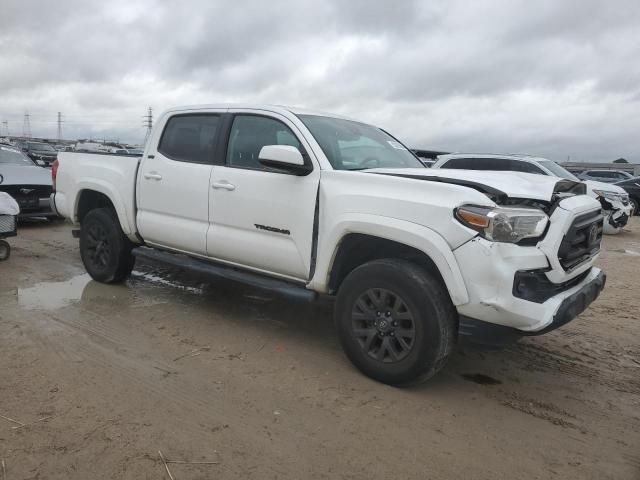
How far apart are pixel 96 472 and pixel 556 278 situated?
9.22 ft

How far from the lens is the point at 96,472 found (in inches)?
98.7

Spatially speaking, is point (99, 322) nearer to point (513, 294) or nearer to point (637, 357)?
point (513, 294)

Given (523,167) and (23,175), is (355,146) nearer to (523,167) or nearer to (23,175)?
(523,167)

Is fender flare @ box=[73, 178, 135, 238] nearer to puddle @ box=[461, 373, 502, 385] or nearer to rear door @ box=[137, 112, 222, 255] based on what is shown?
rear door @ box=[137, 112, 222, 255]

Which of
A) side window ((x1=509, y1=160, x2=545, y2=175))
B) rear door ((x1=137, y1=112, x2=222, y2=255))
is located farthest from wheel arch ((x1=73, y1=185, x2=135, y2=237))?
side window ((x1=509, y1=160, x2=545, y2=175))

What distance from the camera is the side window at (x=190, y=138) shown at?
469cm

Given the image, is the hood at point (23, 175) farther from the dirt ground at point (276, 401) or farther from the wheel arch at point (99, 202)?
the dirt ground at point (276, 401)

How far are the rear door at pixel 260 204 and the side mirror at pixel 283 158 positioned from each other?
16cm

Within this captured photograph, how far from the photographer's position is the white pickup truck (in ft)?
10.1

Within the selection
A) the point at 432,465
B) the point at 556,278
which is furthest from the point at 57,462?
the point at 556,278

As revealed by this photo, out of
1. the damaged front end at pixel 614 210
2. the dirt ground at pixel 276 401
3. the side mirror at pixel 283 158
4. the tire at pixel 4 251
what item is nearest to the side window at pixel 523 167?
the damaged front end at pixel 614 210

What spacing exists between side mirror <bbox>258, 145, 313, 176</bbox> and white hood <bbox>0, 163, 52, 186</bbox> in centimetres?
731

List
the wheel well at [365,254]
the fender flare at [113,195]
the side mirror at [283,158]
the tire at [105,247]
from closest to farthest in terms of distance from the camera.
A: 1. the wheel well at [365,254]
2. the side mirror at [283,158]
3. the fender flare at [113,195]
4. the tire at [105,247]

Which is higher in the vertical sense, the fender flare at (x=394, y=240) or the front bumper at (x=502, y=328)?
the fender flare at (x=394, y=240)
